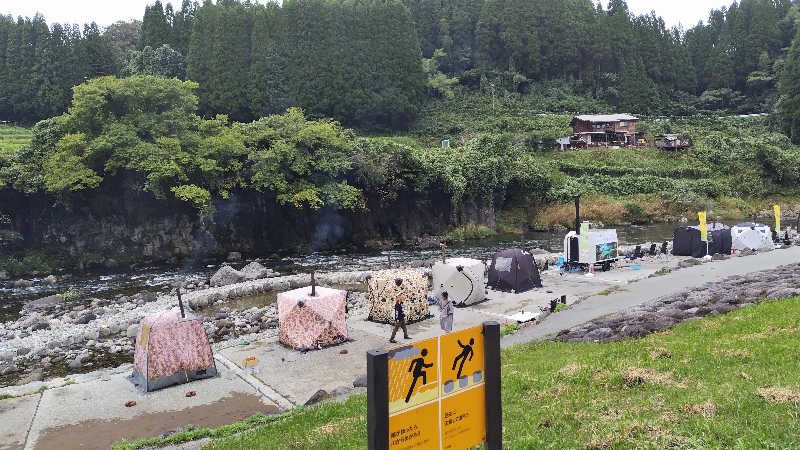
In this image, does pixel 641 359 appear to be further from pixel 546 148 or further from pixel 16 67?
pixel 16 67

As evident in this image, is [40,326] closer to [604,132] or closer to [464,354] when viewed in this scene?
[464,354]

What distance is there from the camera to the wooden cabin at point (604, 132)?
73.0 m

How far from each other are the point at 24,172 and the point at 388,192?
2696 cm

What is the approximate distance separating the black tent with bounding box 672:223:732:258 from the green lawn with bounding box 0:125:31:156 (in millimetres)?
45549

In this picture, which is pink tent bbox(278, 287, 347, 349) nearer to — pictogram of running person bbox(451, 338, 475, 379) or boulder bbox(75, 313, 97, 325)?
boulder bbox(75, 313, 97, 325)

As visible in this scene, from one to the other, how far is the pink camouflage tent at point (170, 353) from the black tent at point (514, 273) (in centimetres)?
1269

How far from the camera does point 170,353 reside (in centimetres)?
1383

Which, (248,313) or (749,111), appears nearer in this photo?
(248,313)

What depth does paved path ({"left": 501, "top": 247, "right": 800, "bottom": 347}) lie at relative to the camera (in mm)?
16547

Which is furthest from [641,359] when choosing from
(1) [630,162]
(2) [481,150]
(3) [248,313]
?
(1) [630,162]

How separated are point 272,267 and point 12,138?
1312 inches

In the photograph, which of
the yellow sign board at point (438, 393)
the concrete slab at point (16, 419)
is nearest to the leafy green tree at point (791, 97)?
the yellow sign board at point (438, 393)

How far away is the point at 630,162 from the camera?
68.5 meters

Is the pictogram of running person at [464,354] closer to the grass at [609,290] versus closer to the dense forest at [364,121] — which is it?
the grass at [609,290]
